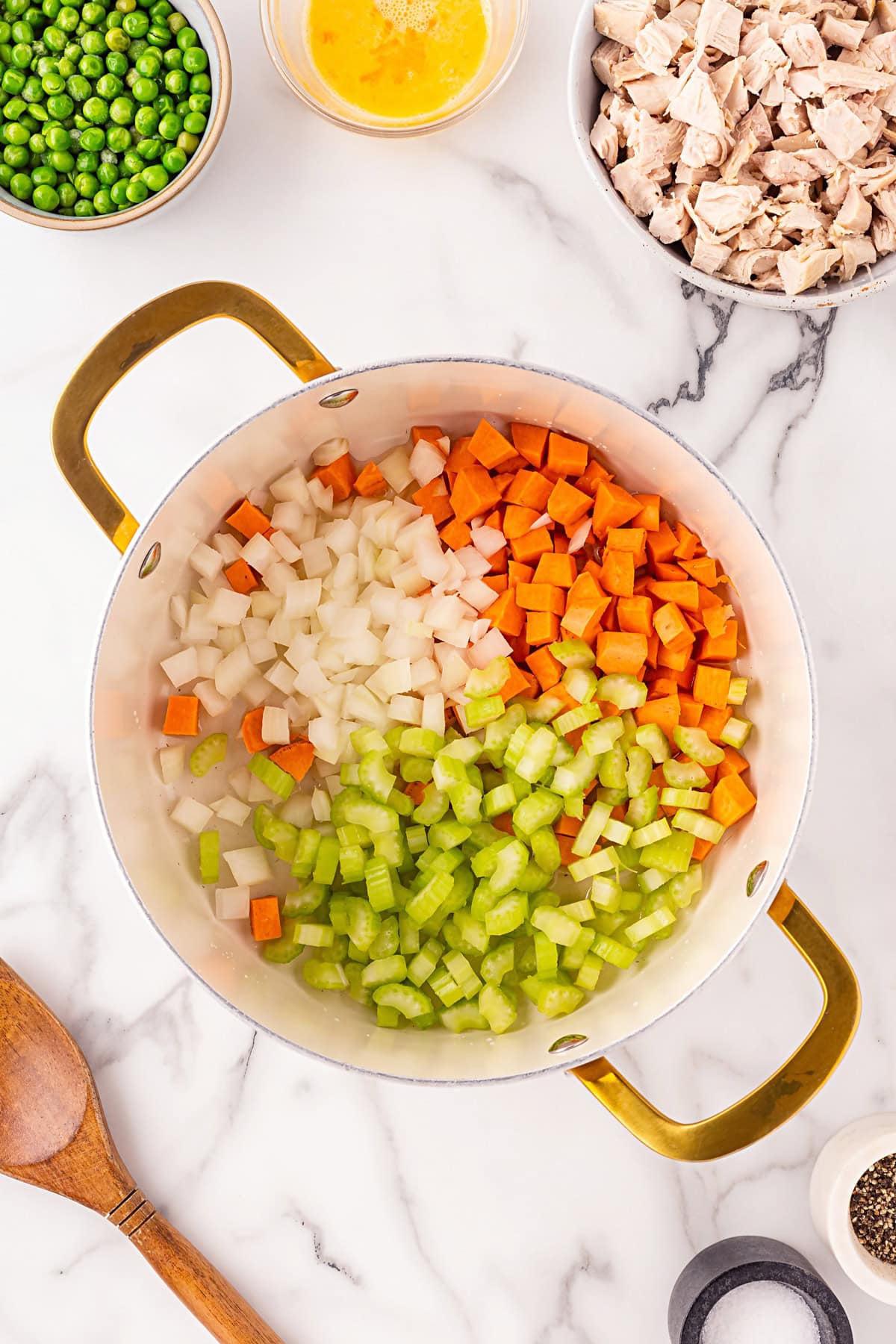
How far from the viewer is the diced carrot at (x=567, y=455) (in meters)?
1.41

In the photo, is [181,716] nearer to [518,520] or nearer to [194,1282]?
[518,520]

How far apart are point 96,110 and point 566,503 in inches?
34.9

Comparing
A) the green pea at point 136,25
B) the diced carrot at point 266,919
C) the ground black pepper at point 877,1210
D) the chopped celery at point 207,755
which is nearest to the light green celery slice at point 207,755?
the chopped celery at point 207,755

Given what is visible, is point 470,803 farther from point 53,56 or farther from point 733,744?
point 53,56

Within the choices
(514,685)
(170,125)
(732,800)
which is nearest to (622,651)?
(514,685)

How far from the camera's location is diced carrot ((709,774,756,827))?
1.40 m

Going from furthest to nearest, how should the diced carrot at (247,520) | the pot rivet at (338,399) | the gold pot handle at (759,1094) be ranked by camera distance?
the gold pot handle at (759,1094) → the diced carrot at (247,520) → the pot rivet at (338,399)

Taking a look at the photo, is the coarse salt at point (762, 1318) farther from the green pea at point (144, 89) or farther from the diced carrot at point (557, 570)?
the green pea at point (144, 89)

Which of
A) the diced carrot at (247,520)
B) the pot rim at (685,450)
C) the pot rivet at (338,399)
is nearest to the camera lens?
the pot rim at (685,450)

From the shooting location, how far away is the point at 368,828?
1395 mm

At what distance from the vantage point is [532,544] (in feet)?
4.69

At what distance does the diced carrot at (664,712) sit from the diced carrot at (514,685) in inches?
6.7

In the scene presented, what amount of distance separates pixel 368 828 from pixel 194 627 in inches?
14.8

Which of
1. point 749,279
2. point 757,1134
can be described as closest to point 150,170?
point 749,279
